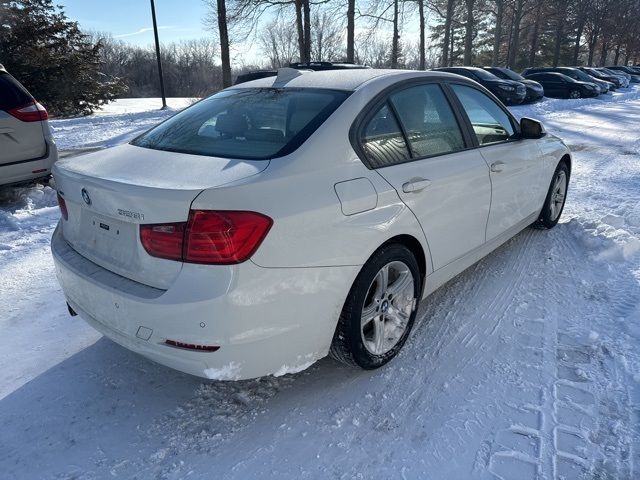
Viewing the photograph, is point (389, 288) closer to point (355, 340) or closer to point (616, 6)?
point (355, 340)

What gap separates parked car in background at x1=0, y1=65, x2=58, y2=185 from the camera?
533 centimetres

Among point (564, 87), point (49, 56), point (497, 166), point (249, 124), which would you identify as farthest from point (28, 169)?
point (564, 87)

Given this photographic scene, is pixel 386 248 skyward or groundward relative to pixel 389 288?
skyward

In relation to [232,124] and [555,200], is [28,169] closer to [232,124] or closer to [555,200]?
[232,124]

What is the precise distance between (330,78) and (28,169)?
4.28 m

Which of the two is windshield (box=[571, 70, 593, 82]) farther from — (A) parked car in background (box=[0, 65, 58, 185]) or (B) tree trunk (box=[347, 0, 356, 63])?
(A) parked car in background (box=[0, 65, 58, 185])

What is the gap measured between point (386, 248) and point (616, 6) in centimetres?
5668

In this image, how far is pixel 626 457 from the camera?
6.93 feet

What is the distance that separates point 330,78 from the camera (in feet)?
9.92

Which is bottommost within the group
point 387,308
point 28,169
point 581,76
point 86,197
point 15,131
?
point 387,308

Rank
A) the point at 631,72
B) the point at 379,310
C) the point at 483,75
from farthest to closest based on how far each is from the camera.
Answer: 1. the point at 631,72
2. the point at 483,75
3. the point at 379,310

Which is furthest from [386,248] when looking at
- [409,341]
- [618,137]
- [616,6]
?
[616,6]

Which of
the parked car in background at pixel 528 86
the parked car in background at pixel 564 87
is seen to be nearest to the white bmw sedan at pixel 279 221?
the parked car in background at pixel 528 86

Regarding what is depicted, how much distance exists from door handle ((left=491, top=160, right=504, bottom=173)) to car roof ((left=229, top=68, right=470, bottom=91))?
723 millimetres
